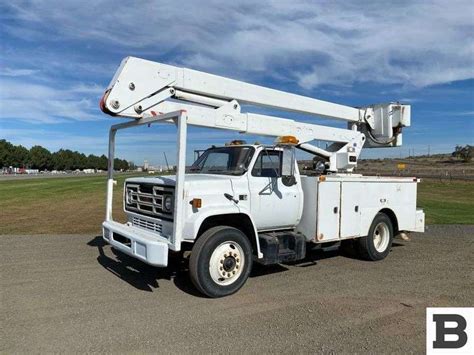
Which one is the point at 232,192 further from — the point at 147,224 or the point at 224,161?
the point at 147,224

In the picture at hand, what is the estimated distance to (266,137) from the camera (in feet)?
24.4

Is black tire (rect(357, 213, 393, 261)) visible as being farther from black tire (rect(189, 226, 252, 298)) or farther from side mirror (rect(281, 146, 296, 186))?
black tire (rect(189, 226, 252, 298))

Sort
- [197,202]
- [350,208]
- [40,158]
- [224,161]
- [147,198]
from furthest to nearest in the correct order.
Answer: [40,158] < [350,208] < [224,161] < [147,198] < [197,202]

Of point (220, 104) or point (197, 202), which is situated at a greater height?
point (220, 104)

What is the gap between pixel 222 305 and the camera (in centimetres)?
550

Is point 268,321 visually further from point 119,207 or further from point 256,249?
point 119,207

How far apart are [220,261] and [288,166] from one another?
203 centimetres

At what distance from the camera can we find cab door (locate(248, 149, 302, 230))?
654cm

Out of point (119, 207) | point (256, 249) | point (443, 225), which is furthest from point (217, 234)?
point (119, 207)

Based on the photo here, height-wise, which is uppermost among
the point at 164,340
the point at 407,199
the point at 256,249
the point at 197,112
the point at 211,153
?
the point at 197,112

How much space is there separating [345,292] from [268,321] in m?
1.69

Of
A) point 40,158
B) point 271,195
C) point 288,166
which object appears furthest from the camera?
point 40,158

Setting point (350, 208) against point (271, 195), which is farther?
point (350, 208)

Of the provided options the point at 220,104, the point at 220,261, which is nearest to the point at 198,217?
the point at 220,261
